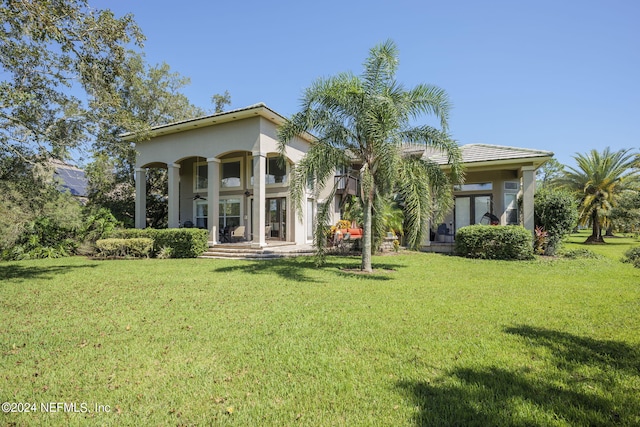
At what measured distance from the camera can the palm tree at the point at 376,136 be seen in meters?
9.51

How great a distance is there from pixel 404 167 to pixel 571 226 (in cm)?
1043

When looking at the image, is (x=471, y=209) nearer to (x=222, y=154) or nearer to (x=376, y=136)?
(x=376, y=136)

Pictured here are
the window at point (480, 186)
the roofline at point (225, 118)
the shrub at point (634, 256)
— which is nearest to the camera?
the shrub at point (634, 256)

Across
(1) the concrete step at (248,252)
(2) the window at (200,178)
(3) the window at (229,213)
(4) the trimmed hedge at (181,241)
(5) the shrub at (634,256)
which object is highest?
(2) the window at (200,178)

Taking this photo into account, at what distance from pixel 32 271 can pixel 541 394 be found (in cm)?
1492

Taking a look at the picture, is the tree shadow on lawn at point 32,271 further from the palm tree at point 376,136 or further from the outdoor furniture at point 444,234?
the outdoor furniture at point 444,234

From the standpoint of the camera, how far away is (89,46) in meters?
9.12

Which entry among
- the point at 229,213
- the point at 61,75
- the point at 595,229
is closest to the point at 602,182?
the point at 595,229

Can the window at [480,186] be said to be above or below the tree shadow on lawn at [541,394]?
above

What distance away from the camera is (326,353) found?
421 cm

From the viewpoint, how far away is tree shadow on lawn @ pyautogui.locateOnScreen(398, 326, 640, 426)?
2812mm

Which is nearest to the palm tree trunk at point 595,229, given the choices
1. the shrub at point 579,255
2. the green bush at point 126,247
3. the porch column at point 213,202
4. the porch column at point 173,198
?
the shrub at point 579,255

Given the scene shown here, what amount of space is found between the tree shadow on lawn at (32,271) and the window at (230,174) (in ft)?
28.4

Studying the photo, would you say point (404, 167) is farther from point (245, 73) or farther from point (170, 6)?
point (245, 73)
